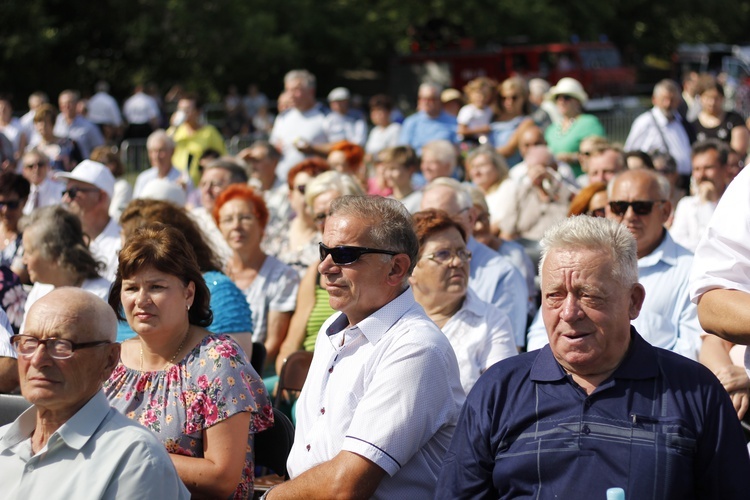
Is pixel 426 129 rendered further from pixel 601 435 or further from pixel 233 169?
pixel 601 435

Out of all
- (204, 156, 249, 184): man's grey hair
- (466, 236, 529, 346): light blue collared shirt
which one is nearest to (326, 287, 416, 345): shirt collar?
(466, 236, 529, 346): light blue collared shirt

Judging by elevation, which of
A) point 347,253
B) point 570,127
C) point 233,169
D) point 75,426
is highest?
point 570,127

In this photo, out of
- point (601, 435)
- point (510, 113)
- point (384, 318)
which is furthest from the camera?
point (510, 113)

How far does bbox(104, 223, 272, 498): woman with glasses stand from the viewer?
13.0 feet

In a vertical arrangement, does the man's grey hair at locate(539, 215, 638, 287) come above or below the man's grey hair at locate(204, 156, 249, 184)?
below

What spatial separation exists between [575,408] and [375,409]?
2.31ft

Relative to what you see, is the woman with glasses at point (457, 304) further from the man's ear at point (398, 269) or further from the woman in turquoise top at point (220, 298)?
the man's ear at point (398, 269)

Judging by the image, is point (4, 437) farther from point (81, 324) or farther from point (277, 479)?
point (277, 479)

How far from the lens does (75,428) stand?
10.8 feet

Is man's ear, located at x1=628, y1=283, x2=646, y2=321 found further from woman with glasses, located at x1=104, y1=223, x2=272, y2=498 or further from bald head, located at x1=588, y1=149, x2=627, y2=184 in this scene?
bald head, located at x1=588, y1=149, x2=627, y2=184

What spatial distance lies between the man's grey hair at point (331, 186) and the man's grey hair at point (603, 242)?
12.5 ft

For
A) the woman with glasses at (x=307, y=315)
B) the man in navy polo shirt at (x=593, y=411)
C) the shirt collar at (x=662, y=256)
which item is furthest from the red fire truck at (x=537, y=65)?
the man in navy polo shirt at (x=593, y=411)

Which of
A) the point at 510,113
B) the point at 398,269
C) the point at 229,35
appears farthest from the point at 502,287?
the point at 229,35

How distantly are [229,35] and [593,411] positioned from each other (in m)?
28.8
